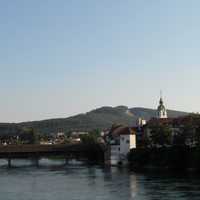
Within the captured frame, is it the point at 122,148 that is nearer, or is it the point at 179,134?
the point at 179,134

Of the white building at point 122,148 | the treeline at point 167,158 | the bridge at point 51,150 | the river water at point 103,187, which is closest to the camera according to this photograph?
the river water at point 103,187

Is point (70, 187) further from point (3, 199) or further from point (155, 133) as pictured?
point (155, 133)

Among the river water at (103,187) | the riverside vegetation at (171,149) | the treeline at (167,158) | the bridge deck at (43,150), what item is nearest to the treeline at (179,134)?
the riverside vegetation at (171,149)

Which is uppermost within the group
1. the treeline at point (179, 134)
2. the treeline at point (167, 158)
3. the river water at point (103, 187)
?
the treeline at point (179, 134)

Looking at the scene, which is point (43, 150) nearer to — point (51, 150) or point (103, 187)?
point (51, 150)


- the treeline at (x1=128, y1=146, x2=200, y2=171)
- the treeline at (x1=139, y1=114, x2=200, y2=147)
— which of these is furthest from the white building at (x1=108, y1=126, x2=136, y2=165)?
the treeline at (x1=128, y1=146, x2=200, y2=171)

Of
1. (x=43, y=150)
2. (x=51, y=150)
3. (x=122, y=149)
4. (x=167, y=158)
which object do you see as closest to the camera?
(x=167, y=158)

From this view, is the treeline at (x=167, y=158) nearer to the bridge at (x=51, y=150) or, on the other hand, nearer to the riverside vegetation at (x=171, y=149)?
the riverside vegetation at (x=171, y=149)

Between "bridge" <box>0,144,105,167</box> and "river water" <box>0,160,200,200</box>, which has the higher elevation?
"bridge" <box>0,144,105,167</box>

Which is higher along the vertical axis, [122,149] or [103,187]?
[122,149]

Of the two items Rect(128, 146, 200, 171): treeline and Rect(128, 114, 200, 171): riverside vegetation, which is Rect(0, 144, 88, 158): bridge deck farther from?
Rect(128, 146, 200, 171): treeline

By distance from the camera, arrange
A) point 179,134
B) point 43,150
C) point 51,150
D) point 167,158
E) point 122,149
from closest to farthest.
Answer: point 167,158 → point 179,134 → point 122,149 → point 51,150 → point 43,150

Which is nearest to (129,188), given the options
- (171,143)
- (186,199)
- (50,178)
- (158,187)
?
(158,187)

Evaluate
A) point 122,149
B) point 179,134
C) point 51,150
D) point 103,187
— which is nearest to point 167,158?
point 179,134
